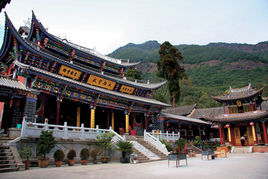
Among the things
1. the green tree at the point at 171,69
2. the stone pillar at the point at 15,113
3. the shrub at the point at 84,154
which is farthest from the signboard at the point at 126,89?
the green tree at the point at 171,69

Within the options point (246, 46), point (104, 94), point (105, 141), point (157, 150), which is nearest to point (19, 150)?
point (105, 141)

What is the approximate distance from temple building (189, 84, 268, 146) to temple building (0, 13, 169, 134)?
1146 centimetres

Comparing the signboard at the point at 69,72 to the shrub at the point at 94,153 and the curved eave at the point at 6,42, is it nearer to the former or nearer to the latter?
the curved eave at the point at 6,42

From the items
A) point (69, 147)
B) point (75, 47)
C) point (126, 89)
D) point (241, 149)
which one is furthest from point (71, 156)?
point (241, 149)

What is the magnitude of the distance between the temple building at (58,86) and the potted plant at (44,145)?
10.7 feet

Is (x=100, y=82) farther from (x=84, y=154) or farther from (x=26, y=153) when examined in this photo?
(x=26, y=153)

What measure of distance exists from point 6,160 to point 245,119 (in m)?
27.4

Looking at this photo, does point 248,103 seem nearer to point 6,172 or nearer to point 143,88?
point 143,88

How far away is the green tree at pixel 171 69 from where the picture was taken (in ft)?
134

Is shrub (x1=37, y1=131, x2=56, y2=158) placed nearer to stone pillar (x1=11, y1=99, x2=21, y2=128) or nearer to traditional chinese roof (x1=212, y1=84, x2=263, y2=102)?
stone pillar (x1=11, y1=99, x2=21, y2=128)

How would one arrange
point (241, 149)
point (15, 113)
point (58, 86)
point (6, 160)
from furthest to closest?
1. point (241, 149)
2. point (58, 86)
3. point (15, 113)
4. point (6, 160)

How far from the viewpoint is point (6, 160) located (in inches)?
364

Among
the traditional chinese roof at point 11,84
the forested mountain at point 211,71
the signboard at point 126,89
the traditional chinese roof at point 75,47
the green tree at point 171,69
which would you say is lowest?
the traditional chinese roof at point 11,84

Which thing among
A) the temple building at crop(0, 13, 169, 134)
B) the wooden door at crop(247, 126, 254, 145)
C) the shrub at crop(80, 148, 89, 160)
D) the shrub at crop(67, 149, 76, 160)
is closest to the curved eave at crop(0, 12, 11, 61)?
the temple building at crop(0, 13, 169, 134)
